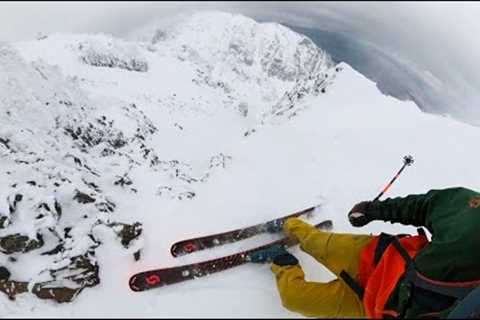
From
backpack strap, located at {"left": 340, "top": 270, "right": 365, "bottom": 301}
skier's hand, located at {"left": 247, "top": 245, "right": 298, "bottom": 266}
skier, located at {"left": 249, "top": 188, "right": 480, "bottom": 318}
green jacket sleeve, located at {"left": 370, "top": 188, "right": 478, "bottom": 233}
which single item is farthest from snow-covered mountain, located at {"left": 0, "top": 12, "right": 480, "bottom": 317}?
green jacket sleeve, located at {"left": 370, "top": 188, "right": 478, "bottom": 233}

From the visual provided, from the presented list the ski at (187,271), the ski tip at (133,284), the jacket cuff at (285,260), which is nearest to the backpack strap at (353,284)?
the jacket cuff at (285,260)

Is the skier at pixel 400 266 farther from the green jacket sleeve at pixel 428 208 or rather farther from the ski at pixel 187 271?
the ski at pixel 187 271

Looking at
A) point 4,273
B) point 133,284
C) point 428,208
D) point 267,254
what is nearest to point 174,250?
point 133,284

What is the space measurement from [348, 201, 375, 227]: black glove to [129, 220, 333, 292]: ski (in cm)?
73

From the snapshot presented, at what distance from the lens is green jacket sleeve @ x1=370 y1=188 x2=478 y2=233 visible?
4172 millimetres

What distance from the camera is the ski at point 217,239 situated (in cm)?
545

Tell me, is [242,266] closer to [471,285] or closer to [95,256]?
[95,256]

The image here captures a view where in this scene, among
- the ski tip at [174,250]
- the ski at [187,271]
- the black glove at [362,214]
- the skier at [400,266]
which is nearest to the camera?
the skier at [400,266]

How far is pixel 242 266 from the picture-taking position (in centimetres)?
524

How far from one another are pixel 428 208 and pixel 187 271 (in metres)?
2.32

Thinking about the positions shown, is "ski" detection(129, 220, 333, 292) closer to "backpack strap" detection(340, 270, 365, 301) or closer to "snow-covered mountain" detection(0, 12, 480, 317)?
"snow-covered mountain" detection(0, 12, 480, 317)

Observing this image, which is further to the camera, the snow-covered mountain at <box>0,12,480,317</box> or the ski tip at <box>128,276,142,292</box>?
the snow-covered mountain at <box>0,12,480,317</box>

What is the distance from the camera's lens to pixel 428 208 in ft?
14.7

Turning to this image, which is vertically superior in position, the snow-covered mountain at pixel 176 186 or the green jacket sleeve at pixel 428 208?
the green jacket sleeve at pixel 428 208
